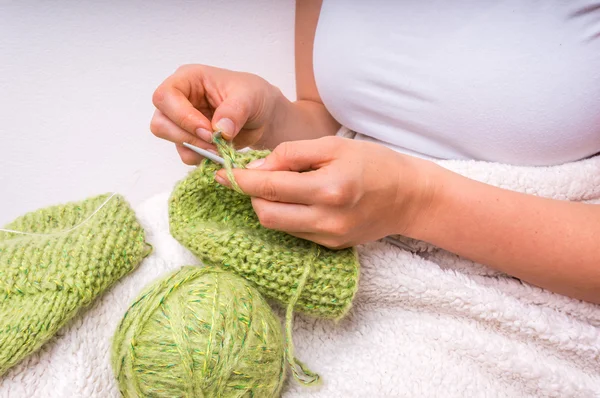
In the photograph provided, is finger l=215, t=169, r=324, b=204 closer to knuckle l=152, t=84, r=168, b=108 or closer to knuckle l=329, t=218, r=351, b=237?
knuckle l=329, t=218, r=351, b=237

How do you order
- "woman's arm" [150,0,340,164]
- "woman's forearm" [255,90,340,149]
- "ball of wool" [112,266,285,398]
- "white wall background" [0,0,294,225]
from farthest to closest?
"white wall background" [0,0,294,225] < "woman's forearm" [255,90,340,149] < "woman's arm" [150,0,340,164] < "ball of wool" [112,266,285,398]

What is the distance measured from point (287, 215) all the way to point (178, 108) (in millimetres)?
197

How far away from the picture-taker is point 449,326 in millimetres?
632

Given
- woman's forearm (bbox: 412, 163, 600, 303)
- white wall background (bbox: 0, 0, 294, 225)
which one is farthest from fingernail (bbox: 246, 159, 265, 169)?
white wall background (bbox: 0, 0, 294, 225)

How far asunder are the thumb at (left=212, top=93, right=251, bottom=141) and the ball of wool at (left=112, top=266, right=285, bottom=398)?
0.18 metres

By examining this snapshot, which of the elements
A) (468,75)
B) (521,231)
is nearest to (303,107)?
(468,75)

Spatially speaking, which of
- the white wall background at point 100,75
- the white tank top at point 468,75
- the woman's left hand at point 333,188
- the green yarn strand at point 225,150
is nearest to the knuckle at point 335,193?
the woman's left hand at point 333,188

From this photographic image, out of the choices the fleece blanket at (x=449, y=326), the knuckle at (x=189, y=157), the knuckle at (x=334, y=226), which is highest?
the knuckle at (x=189, y=157)

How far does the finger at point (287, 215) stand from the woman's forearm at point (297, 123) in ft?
0.74

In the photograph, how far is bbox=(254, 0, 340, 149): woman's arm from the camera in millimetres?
760

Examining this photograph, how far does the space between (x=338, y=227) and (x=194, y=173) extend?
210 mm

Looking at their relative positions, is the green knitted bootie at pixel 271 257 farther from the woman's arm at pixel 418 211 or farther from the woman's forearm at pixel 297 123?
the woman's forearm at pixel 297 123

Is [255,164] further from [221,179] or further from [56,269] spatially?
[56,269]

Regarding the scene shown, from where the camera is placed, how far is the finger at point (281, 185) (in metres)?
0.51
